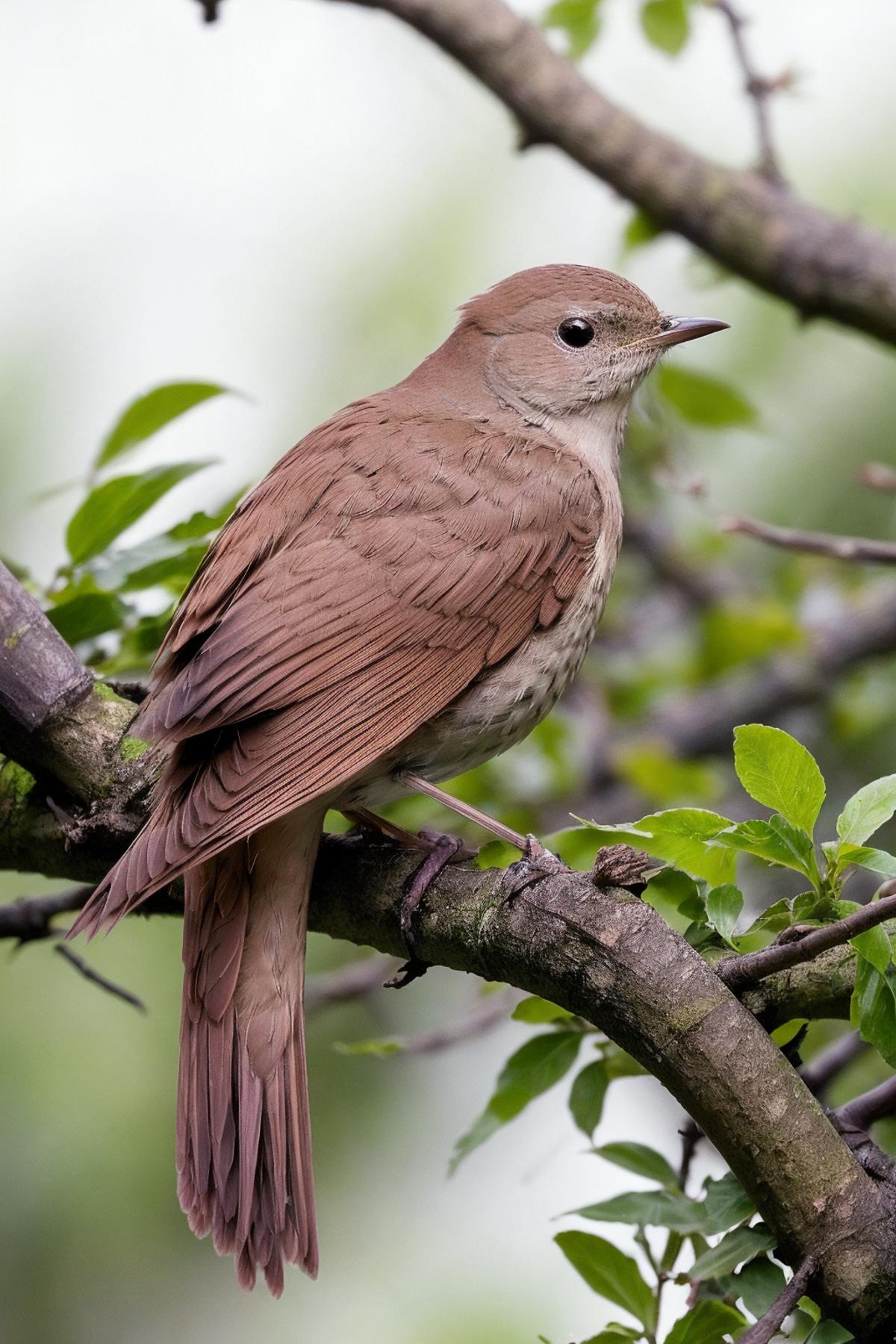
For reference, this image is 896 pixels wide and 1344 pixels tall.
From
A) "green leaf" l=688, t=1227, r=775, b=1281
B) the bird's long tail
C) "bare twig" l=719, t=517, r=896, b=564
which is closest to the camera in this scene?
"green leaf" l=688, t=1227, r=775, b=1281

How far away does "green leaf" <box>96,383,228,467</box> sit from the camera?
3.47m

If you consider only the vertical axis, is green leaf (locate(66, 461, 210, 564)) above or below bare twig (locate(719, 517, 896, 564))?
above

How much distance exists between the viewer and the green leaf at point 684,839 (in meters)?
2.39

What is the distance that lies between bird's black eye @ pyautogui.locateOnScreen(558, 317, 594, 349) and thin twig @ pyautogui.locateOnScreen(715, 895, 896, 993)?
8.36 feet

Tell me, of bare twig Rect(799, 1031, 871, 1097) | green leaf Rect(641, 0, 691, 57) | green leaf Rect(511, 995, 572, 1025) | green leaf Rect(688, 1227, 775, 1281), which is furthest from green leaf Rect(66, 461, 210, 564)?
green leaf Rect(641, 0, 691, 57)

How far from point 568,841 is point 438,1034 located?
1.39 meters

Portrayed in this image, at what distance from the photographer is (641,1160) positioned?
273 centimetres

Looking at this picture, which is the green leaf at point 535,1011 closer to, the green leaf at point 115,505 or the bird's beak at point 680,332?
the green leaf at point 115,505

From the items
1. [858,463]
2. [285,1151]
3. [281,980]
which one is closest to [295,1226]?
[285,1151]

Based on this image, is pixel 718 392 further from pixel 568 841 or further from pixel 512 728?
pixel 568 841

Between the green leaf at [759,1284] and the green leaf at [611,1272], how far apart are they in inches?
8.8

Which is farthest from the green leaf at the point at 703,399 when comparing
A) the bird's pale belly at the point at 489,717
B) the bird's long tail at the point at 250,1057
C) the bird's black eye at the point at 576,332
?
the bird's long tail at the point at 250,1057

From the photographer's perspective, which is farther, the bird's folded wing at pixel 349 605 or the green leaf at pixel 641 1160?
the bird's folded wing at pixel 349 605

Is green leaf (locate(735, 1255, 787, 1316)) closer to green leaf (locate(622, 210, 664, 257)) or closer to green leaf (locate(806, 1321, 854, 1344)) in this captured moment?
green leaf (locate(806, 1321, 854, 1344))
